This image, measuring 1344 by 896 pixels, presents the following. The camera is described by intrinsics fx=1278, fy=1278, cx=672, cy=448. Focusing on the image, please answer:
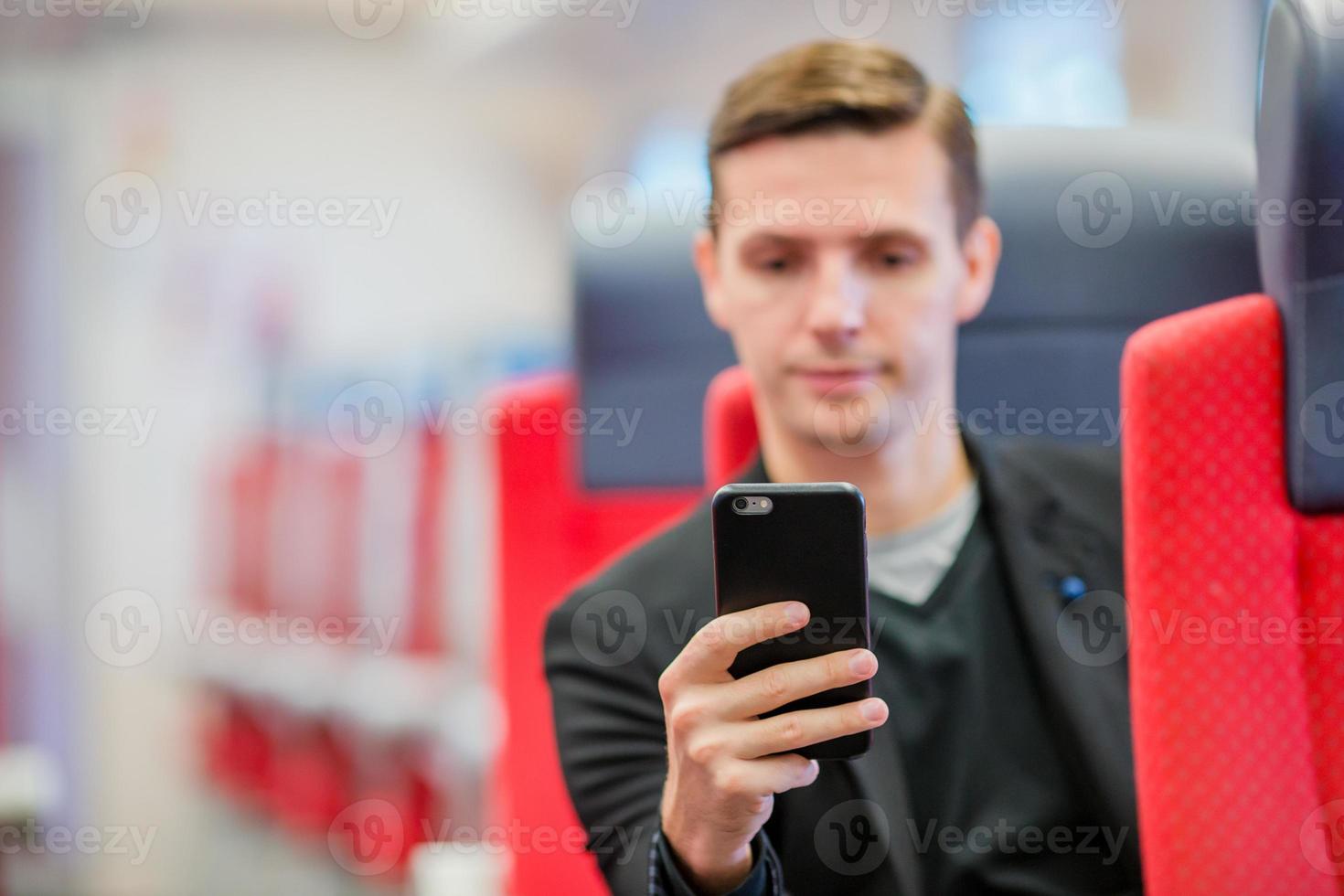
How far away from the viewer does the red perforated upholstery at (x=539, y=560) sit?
1.57 meters

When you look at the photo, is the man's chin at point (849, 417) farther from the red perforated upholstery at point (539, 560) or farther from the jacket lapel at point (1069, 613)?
the red perforated upholstery at point (539, 560)

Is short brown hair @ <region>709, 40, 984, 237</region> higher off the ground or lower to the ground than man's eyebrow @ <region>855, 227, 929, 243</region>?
higher

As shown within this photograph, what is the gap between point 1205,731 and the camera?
81 cm

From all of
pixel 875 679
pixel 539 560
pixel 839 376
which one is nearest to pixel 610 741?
pixel 875 679

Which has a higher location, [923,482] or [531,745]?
[923,482]

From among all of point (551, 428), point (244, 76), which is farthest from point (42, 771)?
point (551, 428)

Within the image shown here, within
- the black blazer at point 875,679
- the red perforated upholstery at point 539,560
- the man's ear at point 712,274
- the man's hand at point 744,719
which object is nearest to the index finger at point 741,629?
the man's hand at point 744,719

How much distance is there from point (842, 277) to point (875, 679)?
0.99 ft

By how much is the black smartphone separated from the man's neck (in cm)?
27

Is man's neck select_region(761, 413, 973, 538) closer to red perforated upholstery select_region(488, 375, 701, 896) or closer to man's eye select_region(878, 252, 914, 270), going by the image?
man's eye select_region(878, 252, 914, 270)

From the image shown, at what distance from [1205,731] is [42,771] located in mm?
3791

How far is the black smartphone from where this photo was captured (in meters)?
0.72

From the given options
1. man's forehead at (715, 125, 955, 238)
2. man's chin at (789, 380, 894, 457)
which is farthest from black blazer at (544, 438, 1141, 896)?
man's forehead at (715, 125, 955, 238)

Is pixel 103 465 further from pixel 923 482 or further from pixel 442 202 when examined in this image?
pixel 923 482
